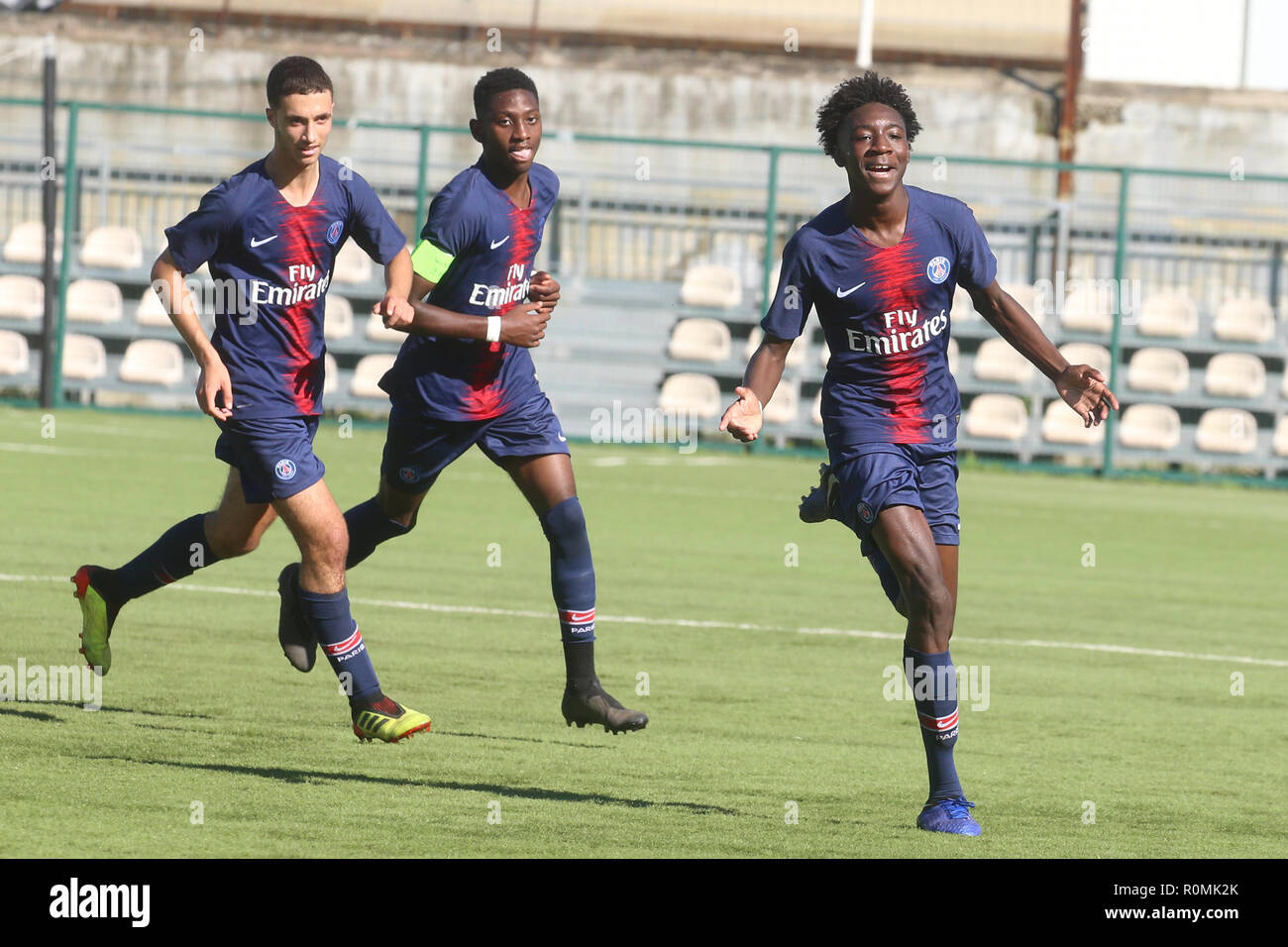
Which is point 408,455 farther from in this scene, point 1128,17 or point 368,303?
point 1128,17

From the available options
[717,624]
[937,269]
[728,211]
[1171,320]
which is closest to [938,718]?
[937,269]

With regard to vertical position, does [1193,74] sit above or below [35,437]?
above

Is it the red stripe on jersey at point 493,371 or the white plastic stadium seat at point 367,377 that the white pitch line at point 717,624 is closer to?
the red stripe on jersey at point 493,371

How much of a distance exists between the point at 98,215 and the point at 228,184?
18350 mm

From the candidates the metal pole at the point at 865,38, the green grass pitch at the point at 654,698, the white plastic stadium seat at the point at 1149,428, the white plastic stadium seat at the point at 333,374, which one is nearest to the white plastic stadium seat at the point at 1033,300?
the white plastic stadium seat at the point at 1149,428

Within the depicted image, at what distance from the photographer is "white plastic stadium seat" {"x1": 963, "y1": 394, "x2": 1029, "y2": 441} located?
939 inches

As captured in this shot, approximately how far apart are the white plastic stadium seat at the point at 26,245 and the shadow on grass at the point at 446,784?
59.6ft

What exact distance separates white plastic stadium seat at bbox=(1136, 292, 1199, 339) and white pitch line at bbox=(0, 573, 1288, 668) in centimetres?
1322

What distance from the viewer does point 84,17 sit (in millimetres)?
28797

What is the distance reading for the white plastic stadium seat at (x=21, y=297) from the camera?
24.7 metres

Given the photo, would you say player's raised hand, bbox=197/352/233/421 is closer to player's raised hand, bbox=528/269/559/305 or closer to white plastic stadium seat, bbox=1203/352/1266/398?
player's raised hand, bbox=528/269/559/305

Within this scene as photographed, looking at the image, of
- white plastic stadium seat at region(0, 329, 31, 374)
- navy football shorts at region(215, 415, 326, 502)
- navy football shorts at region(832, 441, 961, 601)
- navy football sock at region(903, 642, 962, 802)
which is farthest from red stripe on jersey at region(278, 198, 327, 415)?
white plastic stadium seat at region(0, 329, 31, 374)

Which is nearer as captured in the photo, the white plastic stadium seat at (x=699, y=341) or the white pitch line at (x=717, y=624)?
the white pitch line at (x=717, y=624)
